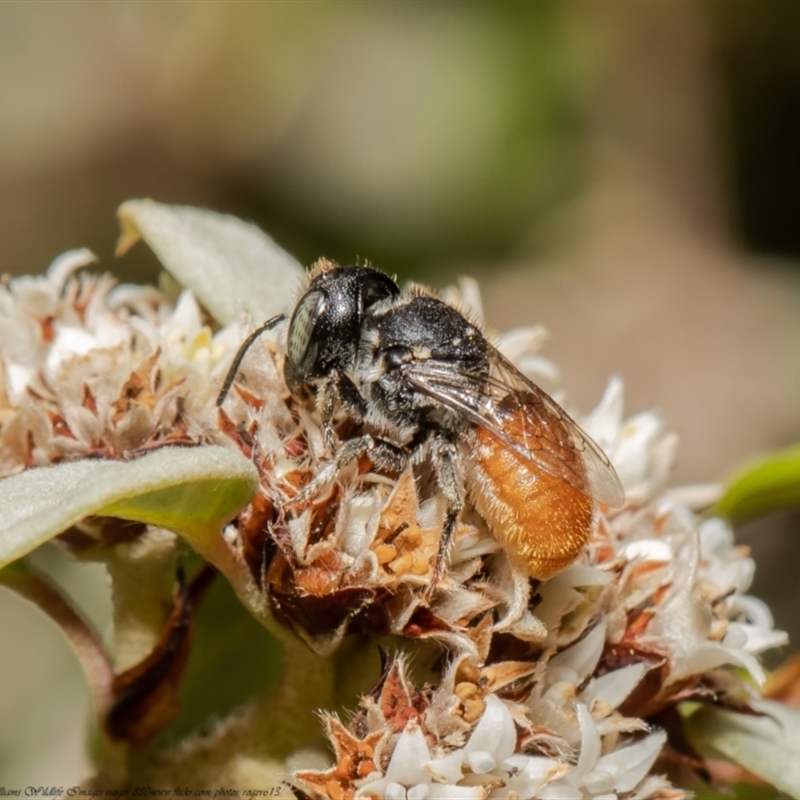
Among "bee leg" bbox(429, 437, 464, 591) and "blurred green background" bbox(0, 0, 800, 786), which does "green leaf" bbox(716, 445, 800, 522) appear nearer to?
"bee leg" bbox(429, 437, 464, 591)

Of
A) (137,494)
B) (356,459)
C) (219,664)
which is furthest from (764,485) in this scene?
(137,494)

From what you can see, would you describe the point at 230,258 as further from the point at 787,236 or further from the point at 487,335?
the point at 787,236

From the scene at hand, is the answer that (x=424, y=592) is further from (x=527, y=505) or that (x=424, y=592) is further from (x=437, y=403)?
(x=437, y=403)

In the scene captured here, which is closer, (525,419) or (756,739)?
(525,419)

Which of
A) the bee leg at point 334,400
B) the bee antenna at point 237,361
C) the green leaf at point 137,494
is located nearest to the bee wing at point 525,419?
the bee leg at point 334,400

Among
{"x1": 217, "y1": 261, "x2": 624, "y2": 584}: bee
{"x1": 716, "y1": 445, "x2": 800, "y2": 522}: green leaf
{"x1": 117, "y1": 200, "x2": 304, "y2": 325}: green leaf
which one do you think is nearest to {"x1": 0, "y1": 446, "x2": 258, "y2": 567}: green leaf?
{"x1": 217, "y1": 261, "x2": 624, "y2": 584}: bee

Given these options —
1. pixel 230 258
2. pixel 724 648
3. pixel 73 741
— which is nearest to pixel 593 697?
pixel 724 648
